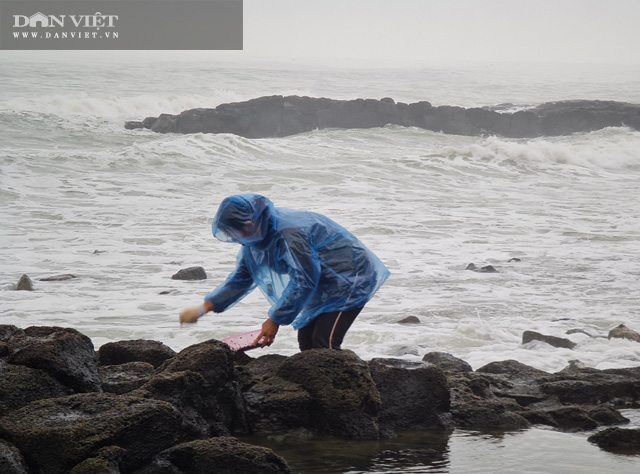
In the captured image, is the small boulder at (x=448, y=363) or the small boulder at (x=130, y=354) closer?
the small boulder at (x=130, y=354)

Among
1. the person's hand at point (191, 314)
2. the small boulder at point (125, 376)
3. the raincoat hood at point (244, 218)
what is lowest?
the small boulder at point (125, 376)

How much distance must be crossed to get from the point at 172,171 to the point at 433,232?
33.5ft

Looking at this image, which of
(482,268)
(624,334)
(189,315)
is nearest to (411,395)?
(189,315)

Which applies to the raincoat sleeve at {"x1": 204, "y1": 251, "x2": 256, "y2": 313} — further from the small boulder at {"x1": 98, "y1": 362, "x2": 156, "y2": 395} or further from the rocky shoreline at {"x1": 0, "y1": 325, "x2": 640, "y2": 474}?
the small boulder at {"x1": 98, "y1": 362, "x2": 156, "y2": 395}

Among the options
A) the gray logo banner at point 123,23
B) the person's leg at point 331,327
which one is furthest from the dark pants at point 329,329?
the gray logo banner at point 123,23

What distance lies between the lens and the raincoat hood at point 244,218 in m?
3.98

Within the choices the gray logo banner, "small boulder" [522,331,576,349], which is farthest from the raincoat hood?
the gray logo banner

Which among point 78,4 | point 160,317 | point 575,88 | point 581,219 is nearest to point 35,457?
point 160,317

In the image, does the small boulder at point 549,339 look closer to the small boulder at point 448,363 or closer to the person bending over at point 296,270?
the small boulder at point 448,363

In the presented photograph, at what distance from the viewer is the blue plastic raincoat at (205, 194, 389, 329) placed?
4020mm

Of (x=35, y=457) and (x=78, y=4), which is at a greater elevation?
(x=78, y=4)

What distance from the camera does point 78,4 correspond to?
40438 mm

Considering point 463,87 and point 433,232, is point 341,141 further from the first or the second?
point 463,87

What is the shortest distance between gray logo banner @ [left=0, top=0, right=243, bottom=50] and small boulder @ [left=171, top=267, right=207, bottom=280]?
1253 inches
